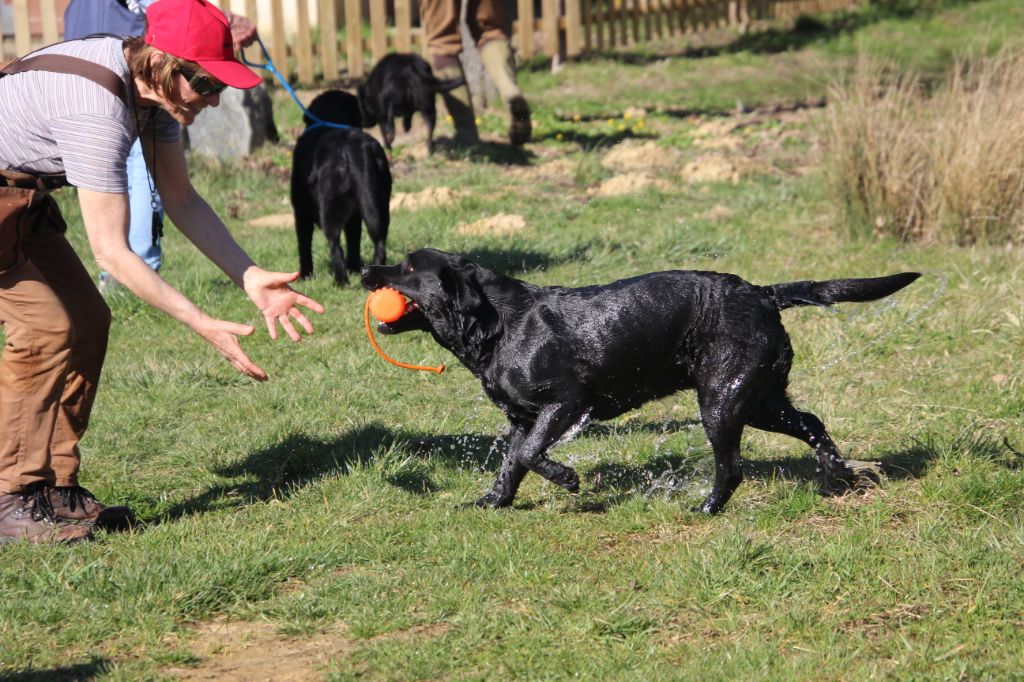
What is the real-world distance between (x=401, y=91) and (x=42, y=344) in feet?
25.5

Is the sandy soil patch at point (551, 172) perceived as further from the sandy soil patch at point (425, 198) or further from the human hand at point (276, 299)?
the human hand at point (276, 299)

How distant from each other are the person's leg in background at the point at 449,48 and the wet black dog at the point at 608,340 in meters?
7.56

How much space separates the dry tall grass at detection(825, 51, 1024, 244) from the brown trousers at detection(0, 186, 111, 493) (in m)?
5.97

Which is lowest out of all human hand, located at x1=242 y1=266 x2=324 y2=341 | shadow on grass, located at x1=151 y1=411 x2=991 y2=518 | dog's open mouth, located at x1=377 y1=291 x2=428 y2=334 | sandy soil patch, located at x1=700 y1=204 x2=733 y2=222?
shadow on grass, located at x1=151 y1=411 x2=991 y2=518

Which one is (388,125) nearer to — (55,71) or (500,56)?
(500,56)

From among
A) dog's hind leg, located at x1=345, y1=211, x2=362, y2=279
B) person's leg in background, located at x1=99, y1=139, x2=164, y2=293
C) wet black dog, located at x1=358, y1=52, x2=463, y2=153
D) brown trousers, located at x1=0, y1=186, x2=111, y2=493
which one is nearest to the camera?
brown trousers, located at x1=0, y1=186, x2=111, y2=493

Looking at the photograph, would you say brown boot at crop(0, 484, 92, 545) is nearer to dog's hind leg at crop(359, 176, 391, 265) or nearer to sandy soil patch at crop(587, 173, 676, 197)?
dog's hind leg at crop(359, 176, 391, 265)

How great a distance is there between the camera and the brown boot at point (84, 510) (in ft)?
14.7

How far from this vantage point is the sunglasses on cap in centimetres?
386

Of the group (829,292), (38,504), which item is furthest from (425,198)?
(38,504)

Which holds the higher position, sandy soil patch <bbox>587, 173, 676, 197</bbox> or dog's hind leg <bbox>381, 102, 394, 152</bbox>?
dog's hind leg <bbox>381, 102, 394, 152</bbox>

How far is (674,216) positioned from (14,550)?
651 centimetres

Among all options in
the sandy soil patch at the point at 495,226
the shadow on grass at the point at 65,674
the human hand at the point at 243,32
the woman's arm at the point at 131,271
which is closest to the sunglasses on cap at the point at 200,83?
the woman's arm at the point at 131,271

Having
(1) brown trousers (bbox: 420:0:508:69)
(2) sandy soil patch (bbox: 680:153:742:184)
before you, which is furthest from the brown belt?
(1) brown trousers (bbox: 420:0:508:69)
